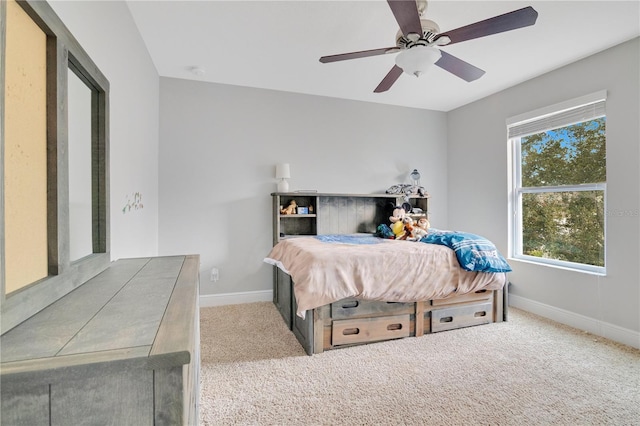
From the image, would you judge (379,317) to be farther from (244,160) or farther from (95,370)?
(244,160)

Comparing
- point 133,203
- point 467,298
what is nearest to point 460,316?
point 467,298

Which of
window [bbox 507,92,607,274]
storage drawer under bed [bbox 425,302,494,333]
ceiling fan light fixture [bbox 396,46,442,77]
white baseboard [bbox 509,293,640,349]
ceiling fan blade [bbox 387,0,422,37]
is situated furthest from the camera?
window [bbox 507,92,607,274]

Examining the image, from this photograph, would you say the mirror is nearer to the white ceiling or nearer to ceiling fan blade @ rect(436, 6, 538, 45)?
the white ceiling

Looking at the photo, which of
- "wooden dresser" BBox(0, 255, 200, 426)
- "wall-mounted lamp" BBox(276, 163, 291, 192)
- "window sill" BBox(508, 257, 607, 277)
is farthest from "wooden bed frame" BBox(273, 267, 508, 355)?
"wooden dresser" BBox(0, 255, 200, 426)

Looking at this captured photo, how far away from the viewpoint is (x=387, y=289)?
7.45ft

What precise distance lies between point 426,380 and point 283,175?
7.78 feet

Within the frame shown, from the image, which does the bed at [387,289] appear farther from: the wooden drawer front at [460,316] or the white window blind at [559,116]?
the white window blind at [559,116]

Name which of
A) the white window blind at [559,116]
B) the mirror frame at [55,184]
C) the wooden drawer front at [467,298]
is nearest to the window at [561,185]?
the white window blind at [559,116]

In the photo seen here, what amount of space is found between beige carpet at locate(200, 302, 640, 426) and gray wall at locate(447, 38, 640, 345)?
0.34 meters

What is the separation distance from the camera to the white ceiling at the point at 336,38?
2.03 m

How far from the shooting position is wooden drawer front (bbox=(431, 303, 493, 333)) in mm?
2563

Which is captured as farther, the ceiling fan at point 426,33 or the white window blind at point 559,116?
the white window blind at point 559,116

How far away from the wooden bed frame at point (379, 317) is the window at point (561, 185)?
837 mm

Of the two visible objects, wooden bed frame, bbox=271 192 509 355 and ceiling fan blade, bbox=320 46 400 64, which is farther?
wooden bed frame, bbox=271 192 509 355
